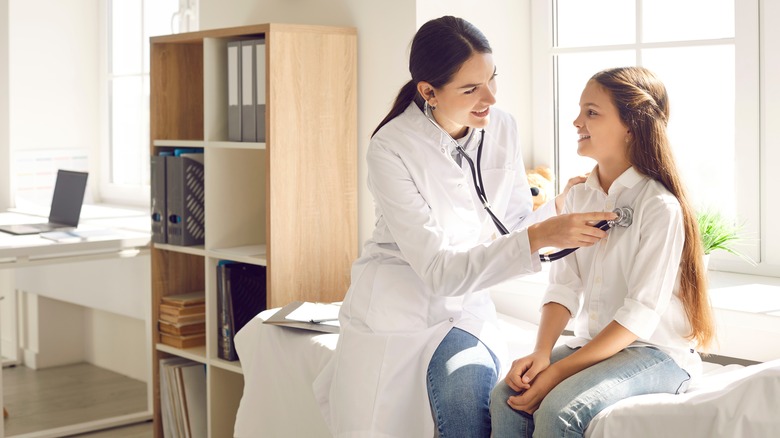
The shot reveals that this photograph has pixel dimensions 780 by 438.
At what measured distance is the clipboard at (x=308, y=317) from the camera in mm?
2287

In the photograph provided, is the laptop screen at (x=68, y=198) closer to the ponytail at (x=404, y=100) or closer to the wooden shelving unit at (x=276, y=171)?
the wooden shelving unit at (x=276, y=171)

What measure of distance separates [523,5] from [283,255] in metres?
1.02

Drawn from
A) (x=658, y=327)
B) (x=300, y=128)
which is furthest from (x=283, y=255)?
(x=658, y=327)

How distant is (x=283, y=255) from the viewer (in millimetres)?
2600

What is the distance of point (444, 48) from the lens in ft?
6.12

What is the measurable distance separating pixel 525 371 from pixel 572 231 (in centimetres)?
27

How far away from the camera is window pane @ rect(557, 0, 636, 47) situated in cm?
262

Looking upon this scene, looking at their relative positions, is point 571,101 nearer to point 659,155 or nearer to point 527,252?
point 659,155

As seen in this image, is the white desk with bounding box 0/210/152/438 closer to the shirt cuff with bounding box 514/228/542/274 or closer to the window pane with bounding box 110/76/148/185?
the window pane with bounding box 110/76/148/185

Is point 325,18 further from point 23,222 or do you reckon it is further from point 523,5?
point 23,222

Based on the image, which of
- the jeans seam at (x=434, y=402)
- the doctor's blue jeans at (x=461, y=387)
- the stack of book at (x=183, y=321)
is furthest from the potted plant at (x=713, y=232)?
the stack of book at (x=183, y=321)

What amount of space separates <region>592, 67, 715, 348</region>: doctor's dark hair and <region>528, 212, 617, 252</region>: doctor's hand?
0.14 meters

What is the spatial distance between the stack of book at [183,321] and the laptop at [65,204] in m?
0.74

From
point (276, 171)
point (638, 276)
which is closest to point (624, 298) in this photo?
point (638, 276)
